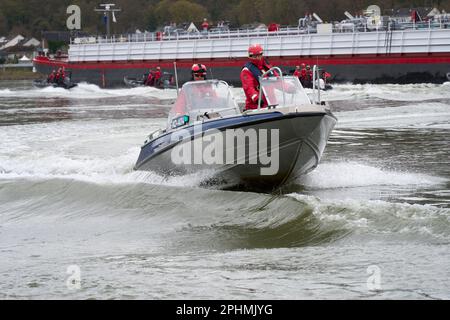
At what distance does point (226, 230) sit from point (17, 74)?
8978cm

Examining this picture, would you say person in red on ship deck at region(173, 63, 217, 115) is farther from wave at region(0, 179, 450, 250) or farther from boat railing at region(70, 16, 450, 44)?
boat railing at region(70, 16, 450, 44)

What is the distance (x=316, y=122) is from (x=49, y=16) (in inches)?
5007

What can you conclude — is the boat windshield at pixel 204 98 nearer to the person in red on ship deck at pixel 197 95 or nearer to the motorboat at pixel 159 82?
the person in red on ship deck at pixel 197 95

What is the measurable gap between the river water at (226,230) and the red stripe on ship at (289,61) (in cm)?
2264

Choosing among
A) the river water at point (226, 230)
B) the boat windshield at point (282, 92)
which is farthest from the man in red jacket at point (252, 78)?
the river water at point (226, 230)

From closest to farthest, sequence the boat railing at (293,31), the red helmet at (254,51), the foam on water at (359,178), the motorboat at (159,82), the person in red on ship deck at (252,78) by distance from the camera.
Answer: the person in red on ship deck at (252,78), the red helmet at (254,51), the foam on water at (359,178), the boat railing at (293,31), the motorboat at (159,82)

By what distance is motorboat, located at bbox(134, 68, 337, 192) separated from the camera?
455 inches

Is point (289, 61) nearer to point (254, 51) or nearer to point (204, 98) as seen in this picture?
point (204, 98)

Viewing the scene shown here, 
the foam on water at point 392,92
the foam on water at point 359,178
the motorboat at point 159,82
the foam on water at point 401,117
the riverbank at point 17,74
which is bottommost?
the riverbank at point 17,74

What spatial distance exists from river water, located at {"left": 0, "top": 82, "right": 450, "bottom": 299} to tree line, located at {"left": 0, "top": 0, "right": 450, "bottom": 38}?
6700 cm

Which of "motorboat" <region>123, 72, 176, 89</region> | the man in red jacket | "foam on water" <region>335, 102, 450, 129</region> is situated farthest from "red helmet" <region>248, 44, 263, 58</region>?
"motorboat" <region>123, 72, 176, 89</region>

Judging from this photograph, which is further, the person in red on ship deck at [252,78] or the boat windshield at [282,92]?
the person in red on ship deck at [252,78]

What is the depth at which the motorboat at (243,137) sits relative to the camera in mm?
11547
